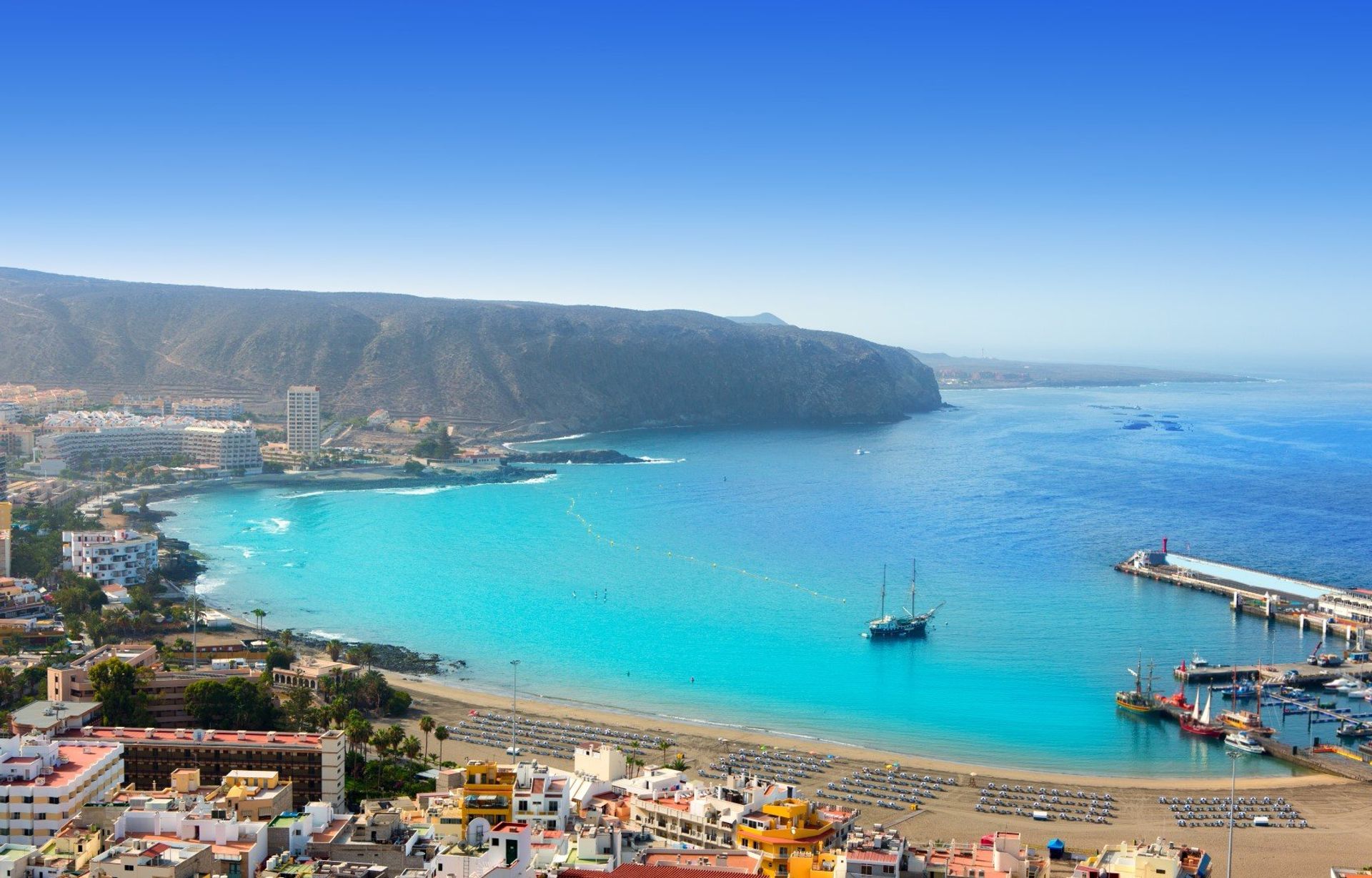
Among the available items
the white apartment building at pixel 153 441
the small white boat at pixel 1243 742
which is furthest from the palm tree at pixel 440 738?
the white apartment building at pixel 153 441

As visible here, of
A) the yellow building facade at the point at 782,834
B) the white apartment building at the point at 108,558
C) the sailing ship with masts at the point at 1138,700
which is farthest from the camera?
the white apartment building at the point at 108,558

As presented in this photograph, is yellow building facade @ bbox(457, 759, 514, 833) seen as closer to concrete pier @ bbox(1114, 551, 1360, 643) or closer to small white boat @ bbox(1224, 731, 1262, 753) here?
small white boat @ bbox(1224, 731, 1262, 753)

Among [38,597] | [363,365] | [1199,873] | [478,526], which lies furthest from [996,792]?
[363,365]

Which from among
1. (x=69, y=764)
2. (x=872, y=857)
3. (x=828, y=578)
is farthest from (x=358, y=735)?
(x=828, y=578)

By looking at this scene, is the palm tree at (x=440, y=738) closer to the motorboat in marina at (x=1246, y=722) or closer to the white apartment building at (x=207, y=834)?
the white apartment building at (x=207, y=834)

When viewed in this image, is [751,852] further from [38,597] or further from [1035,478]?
[1035,478]
